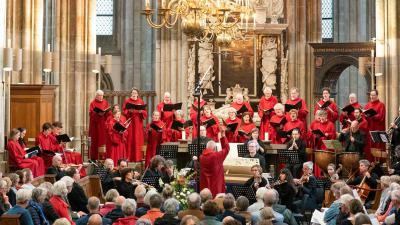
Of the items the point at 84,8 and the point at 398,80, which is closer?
the point at 398,80

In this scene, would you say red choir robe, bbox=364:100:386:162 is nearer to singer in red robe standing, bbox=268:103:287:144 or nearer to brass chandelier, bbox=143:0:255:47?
singer in red robe standing, bbox=268:103:287:144

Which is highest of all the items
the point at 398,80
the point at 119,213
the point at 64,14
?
the point at 64,14

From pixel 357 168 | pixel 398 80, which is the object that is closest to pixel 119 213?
pixel 357 168

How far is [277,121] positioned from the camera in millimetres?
20766

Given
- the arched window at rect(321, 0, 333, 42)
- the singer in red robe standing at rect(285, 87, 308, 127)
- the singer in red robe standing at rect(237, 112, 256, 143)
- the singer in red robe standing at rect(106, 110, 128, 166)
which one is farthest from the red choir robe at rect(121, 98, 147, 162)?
the arched window at rect(321, 0, 333, 42)

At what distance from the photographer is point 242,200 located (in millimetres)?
12383

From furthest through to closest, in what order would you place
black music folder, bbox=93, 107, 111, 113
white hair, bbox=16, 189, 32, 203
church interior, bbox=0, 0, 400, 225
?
1. black music folder, bbox=93, 107, 111, 113
2. church interior, bbox=0, 0, 400, 225
3. white hair, bbox=16, 189, 32, 203

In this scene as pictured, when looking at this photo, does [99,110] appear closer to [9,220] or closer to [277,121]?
[277,121]

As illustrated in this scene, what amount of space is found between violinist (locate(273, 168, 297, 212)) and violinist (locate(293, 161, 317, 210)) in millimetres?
302

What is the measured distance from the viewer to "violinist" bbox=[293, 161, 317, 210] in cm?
1639

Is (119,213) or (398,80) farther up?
(398,80)

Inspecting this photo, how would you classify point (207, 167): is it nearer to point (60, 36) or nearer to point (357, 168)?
Result: point (357, 168)

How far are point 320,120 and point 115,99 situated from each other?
37.9ft

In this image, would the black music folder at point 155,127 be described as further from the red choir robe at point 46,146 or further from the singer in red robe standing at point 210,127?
the red choir robe at point 46,146
